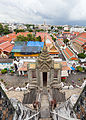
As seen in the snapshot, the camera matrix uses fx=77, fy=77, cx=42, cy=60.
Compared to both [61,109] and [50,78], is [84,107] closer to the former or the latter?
[61,109]

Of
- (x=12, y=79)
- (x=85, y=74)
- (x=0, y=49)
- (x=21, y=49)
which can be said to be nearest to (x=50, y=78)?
(x=12, y=79)

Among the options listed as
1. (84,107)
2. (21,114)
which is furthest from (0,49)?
(84,107)

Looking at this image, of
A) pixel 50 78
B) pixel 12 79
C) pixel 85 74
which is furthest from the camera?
pixel 85 74

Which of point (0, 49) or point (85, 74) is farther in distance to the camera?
point (0, 49)

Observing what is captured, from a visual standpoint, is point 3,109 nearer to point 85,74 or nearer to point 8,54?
point 85,74

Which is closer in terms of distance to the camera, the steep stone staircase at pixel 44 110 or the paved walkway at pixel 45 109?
the steep stone staircase at pixel 44 110

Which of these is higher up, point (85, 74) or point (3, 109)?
point (3, 109)

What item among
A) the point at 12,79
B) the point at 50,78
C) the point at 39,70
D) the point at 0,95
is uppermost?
the point at 0,95

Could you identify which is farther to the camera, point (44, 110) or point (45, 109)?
point (45, 109)

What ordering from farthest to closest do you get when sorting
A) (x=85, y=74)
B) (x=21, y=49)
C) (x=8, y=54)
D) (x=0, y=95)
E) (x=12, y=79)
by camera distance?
1. (x=8, y=54)
2. (x=21, y=49)
3. (x=85, y=74)
4. (x=12, y=79)
5. (x=0, y=95)

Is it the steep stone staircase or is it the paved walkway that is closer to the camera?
the steep stone staircase
